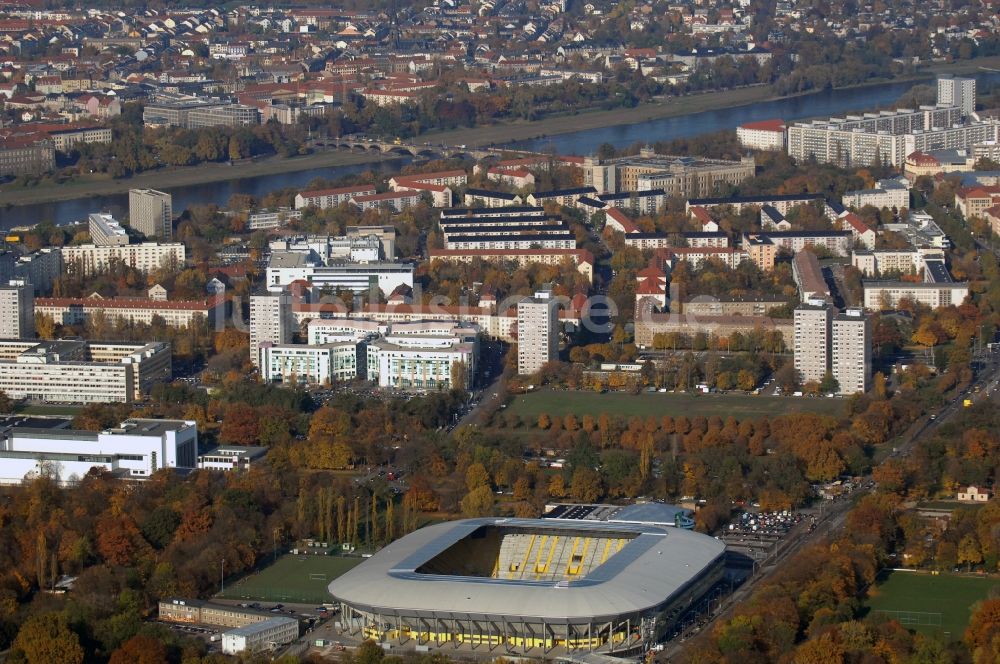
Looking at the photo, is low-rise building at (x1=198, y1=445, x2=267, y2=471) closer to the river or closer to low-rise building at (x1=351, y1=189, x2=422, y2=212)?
low-rise building at (x1=351, y1=189, x2=422, y2=212)

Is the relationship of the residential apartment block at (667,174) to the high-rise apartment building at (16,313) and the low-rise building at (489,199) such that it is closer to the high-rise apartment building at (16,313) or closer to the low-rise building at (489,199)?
the low-rise building at (489,199)

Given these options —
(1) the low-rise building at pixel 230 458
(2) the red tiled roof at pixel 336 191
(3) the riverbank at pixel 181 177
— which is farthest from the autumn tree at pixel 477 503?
(3) the riverbank at pixel 181 177

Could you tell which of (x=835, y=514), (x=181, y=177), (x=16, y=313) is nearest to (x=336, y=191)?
(x=181, y=177)

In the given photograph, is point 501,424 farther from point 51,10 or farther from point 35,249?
point 51,10

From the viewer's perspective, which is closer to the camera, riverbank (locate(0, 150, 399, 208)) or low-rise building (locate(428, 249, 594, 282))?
low-rise building (locate(428, 249, 594, 282))

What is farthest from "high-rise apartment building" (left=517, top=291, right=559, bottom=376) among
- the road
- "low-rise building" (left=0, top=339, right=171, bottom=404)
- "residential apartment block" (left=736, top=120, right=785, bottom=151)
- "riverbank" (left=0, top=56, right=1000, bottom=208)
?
"residential apartment block" (left=736, top=120, right=785, bottom=151)

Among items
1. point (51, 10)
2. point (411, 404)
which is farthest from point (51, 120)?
point (411, 404)

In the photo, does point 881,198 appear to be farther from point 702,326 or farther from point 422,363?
point 422,363
